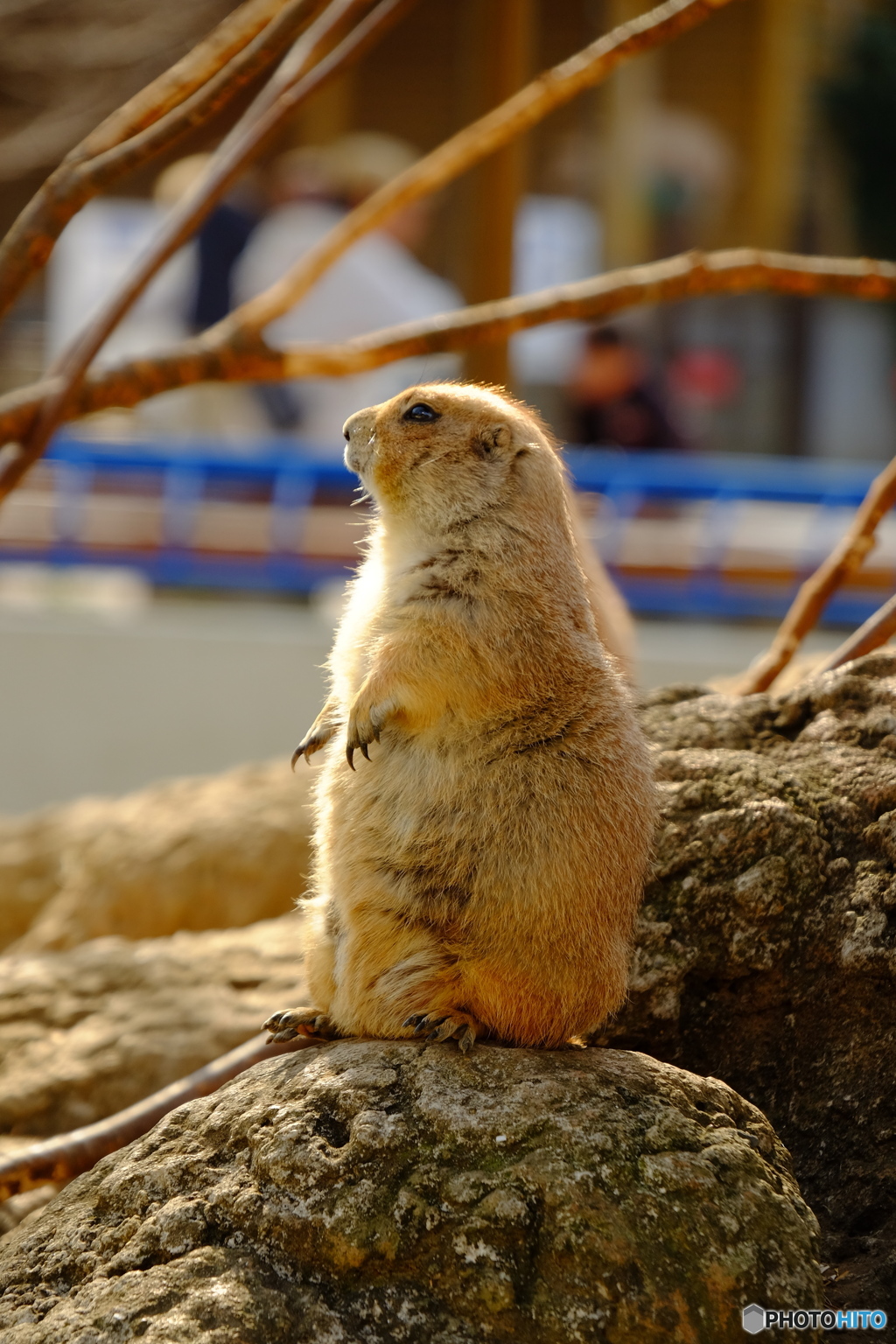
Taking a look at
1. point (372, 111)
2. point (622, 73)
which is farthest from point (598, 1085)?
point (372, 111)

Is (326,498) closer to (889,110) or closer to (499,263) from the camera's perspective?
(499,263)

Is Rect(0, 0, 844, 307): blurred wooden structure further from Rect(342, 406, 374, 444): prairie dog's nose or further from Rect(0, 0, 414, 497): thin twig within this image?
Rect(342, 406, 374, 444): prairie dog's nose

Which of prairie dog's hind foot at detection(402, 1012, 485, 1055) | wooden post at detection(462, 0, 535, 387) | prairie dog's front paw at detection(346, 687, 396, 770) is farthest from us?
wooden post at detection(462, 0, 535, 387)

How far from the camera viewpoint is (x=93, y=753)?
26.7ft

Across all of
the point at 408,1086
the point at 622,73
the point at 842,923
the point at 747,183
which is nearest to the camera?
the point at 408,1086

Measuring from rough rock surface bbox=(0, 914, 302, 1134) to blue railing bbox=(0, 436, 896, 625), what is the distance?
441 centimetres

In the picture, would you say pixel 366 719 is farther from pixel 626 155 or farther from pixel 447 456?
pixel 626 155

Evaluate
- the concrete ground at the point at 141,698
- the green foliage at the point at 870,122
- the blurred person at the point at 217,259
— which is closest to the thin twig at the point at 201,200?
the concrete ground at the point at 141,698

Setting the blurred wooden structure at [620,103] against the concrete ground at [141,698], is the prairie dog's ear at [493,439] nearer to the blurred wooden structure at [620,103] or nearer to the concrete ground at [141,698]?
the concrete ground at [141,698]

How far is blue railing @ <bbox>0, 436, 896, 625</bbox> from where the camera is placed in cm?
821

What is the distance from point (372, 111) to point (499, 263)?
6502 millimetres

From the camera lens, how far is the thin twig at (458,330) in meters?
3.25

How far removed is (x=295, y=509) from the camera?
8297mm

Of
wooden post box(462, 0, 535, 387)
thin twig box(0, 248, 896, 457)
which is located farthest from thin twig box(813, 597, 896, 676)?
wooden post box(462, 0, 535, 387)
